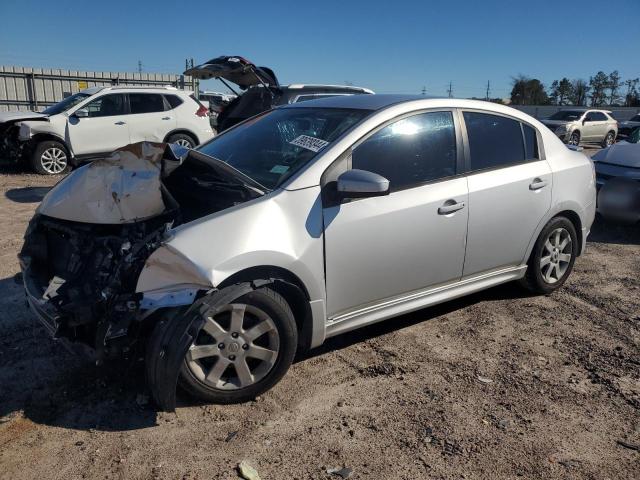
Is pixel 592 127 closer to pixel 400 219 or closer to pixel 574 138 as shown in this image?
pixel 574 138

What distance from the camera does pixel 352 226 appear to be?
3.20 metres

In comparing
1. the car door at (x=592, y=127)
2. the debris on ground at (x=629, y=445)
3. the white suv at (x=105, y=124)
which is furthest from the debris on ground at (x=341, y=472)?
the car door at (x=592, y=127)

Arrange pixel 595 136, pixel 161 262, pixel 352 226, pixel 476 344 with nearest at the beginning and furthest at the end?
pixel 161 262
pixel 352 226
pixel 476 344
pixel 595 136

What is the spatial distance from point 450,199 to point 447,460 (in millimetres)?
1747

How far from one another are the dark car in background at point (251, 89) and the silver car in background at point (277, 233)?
4514mm

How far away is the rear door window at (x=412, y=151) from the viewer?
134 inches

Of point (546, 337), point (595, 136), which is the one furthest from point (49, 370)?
point (595, 136)

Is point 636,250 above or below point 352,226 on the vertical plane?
below

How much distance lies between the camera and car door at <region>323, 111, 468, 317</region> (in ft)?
10.5

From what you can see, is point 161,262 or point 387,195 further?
point 387,195

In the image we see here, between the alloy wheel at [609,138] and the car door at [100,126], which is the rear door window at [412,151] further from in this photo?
the alloy wheel at [609,138]

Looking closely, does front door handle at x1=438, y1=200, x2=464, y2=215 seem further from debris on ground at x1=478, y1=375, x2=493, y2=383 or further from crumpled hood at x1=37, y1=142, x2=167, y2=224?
crumpled hood at x1=37, y1=142, x2=167, y2=224

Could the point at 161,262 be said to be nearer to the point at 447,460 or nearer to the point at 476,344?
the point at 447,460

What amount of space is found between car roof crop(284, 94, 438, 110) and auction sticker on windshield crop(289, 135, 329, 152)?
0.45 metres
